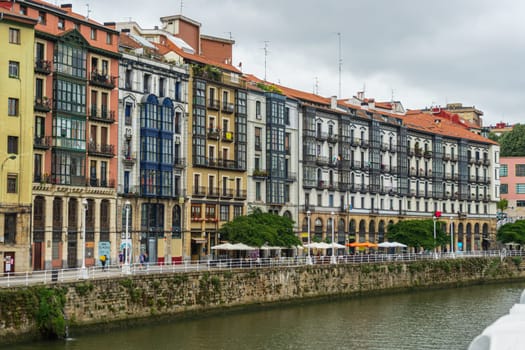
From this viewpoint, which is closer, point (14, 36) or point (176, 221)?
point (14, 36)

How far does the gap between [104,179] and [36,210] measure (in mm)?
9339

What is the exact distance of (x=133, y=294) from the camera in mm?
59406

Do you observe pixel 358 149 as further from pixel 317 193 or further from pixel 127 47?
pixel 127 47

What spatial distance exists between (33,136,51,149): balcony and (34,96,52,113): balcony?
222 cm

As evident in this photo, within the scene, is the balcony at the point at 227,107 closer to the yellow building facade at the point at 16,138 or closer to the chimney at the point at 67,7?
the chimney at the point at 67,7

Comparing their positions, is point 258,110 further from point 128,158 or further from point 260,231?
point 128,158

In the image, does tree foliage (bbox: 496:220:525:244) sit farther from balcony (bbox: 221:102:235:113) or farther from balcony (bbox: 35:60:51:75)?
balcony (bbox: 35:60:51:75)

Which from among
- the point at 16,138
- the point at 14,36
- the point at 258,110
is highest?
the point at 14,36

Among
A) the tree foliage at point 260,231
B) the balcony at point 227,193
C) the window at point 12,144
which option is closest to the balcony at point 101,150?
the window at point 12,144

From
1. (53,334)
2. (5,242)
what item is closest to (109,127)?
(5,242)

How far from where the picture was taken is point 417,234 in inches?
4417

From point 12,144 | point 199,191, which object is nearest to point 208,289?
point 12,144

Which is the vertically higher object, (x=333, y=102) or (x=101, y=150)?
(x=333, y=102)

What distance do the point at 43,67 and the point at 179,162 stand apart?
2076 centimetres
